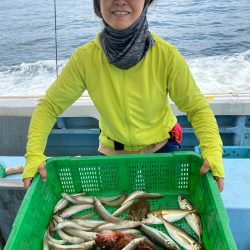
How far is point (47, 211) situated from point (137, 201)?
58 centimetres

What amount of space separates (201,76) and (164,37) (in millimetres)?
4268

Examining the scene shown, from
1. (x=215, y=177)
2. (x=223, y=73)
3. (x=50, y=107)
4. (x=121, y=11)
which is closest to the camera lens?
(x=121, y=11)

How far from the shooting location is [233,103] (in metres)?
3.40

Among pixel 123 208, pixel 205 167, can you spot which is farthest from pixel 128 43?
pixel 123 208

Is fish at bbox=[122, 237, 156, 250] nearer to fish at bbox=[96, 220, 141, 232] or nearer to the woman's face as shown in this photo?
fish at bbox=[96, 220, 141, 232]

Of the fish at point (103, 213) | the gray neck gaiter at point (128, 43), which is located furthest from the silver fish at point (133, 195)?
the gray neck gaiter at point (128, 43)

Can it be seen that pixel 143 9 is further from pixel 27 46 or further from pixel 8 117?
pixel 27 46

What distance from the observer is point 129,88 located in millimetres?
1924

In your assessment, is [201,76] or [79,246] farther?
[201,76]

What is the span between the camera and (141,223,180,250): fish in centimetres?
182

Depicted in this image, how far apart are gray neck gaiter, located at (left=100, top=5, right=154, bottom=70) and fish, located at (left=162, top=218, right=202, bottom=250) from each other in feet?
3.30

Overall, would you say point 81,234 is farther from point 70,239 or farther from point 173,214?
point 173,214

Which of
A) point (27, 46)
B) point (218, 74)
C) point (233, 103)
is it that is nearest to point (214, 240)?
point (233, 103)

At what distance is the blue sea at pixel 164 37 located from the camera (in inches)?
261
